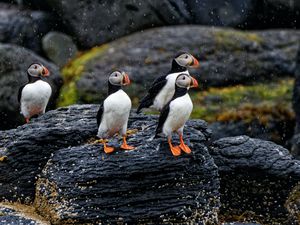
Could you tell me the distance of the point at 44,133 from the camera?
307 inches

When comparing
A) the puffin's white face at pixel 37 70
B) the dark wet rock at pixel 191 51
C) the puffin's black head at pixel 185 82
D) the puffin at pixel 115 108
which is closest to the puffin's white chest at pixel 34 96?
the puffin's white face at pixel 37 70

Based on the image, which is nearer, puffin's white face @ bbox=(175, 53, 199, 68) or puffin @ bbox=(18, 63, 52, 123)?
puffin's white face @ bbox=(175, 53, 199, 68)

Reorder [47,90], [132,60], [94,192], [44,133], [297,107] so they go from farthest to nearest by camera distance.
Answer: [132,60], [297,107], [47,90], [44,133], [94,192]

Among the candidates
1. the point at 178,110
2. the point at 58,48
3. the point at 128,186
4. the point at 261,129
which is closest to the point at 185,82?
the point at 178,110

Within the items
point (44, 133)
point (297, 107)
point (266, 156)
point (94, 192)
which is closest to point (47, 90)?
point (44, 133)

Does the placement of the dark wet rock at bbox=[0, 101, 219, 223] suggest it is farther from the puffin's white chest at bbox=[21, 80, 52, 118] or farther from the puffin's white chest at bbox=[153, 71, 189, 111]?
the puffin's white chest at bbox=[21, 80, 52, 118]

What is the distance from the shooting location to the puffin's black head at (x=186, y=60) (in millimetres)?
7992

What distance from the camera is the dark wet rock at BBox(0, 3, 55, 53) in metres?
14.6

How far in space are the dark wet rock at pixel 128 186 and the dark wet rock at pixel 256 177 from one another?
2.83ft

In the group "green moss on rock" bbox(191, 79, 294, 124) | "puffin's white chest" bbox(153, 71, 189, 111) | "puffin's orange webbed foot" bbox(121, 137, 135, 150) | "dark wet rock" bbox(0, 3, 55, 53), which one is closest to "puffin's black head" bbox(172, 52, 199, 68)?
"puffin's white chest" bbox(153, 71, 189, 111)

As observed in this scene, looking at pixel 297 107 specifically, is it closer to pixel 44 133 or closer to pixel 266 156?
pixel 266 156

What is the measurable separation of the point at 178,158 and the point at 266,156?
59.7 inches

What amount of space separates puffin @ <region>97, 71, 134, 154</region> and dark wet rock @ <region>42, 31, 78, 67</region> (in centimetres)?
754

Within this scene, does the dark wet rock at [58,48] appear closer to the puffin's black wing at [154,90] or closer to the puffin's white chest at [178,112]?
the puffin's black wing at [154,90]
